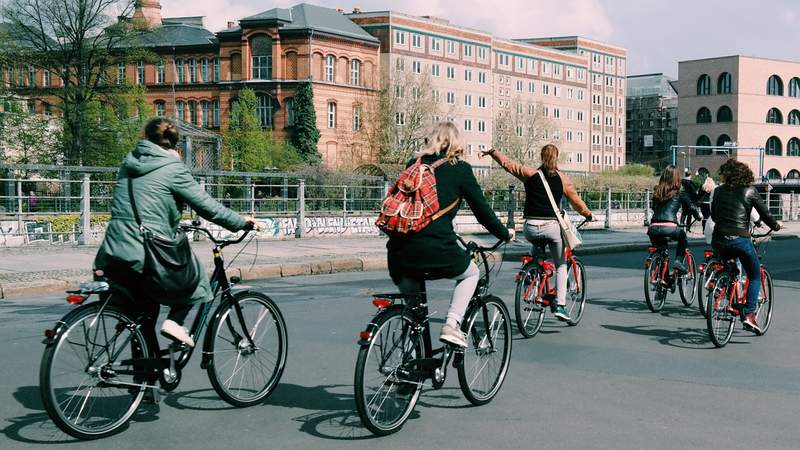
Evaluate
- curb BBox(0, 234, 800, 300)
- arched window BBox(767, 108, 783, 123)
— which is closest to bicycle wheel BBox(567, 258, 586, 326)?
curb BBox(0, 234, 800, 300)

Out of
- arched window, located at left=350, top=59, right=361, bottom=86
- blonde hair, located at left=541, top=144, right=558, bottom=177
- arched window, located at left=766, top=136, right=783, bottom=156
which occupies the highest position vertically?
arched window, located at left=350, top=59, right=361, bottom=86

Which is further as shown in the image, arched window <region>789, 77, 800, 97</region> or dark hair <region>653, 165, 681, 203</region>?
arched window <region>789, 77, 800, 97</region>

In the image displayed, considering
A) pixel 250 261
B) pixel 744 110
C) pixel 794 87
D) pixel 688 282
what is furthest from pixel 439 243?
pixel 794 87

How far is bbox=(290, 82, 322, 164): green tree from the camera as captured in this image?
Result: 76.1 m

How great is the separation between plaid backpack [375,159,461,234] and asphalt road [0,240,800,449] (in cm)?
125

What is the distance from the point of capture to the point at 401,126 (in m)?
78.5

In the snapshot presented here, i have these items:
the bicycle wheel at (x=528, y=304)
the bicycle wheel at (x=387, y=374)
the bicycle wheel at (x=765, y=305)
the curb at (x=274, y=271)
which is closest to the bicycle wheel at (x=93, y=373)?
the bicycle wheel at (x=387, y=374)

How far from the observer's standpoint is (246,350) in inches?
255

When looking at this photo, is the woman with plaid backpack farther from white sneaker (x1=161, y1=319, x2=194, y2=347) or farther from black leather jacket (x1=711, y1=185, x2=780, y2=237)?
black leather jacket (x1=711, y1=185, x2=780, y2=237)

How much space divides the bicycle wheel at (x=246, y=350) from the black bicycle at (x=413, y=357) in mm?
1027

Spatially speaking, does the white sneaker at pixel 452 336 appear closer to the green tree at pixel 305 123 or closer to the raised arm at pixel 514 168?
the raised arm at pixel 514 168

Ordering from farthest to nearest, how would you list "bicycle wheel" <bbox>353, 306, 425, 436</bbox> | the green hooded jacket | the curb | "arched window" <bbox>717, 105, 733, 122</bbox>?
"arched window" <bbox>717, 105, 733, 122</bbox> → the curb → the green hooded jacket → "bicycle wheel" <bbox>353, 306, 425, 436</bbox>

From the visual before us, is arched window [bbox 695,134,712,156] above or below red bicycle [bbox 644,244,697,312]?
above

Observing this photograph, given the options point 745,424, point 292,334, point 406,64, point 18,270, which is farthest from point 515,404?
point 406,64
